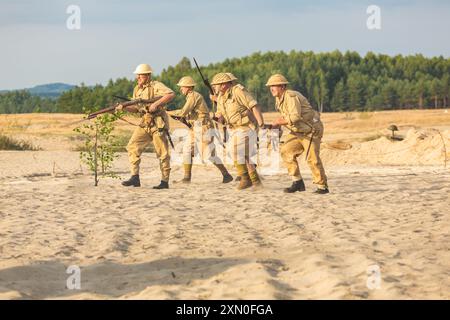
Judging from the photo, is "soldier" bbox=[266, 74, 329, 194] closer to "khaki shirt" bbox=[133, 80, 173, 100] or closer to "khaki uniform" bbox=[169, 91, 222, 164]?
"khaki shirt" bbox=[133, 80, 173, 100]

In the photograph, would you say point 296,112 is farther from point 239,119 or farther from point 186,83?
point 186,83

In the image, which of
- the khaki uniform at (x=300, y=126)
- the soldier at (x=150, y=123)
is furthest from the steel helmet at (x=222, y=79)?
the khaki uniform at (x=300, y=126)

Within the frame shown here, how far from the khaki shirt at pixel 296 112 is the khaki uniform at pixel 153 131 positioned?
7.86 ft

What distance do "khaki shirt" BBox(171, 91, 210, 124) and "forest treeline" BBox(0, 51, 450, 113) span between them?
55.0m

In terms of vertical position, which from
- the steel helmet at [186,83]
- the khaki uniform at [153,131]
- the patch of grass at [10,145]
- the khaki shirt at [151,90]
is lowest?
the patch of grass at [10,145]

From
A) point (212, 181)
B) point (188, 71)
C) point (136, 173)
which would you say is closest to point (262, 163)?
point (212, 181)

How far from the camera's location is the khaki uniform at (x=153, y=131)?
15.3 metres

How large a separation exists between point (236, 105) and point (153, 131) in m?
1.62

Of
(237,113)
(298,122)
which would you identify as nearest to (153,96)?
(237,113)

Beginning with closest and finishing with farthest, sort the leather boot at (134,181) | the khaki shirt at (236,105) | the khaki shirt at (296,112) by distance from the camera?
the khaki shirt at (296,112) → the khaki shirt at (236,105) → the leather boot at (134,181)

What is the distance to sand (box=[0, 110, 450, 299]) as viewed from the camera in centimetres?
741

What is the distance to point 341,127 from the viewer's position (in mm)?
44562

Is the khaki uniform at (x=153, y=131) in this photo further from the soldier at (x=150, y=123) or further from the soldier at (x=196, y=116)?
the soldier at (x=196, y=116)
